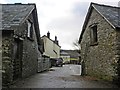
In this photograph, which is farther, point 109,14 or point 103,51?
point 109,14

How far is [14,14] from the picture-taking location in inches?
538

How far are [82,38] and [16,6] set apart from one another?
7.07 m

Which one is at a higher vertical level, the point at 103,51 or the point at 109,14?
the point at 109,14

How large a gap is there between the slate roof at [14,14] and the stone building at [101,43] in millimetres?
5086

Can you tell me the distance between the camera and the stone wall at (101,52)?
12.9m

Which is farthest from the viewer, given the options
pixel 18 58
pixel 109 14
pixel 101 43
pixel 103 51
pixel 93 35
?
pixel 93 35

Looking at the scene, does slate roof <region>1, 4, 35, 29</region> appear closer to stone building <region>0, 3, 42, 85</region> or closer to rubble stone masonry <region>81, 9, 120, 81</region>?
stone building <region>0, 3, 42, 85</region>

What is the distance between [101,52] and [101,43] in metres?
0.64

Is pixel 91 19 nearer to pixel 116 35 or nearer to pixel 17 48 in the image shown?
pixel 116 35

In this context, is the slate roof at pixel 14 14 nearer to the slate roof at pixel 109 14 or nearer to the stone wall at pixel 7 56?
the stone wall at pixel 7 56

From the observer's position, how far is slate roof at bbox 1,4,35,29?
470 inches

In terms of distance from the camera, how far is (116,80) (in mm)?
12234

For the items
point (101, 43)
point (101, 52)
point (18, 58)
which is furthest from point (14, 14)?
point (101, 52)

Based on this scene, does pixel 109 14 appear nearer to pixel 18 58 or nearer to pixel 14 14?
pixel 14 14
